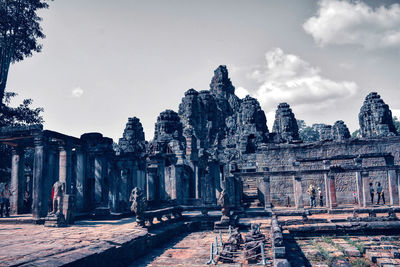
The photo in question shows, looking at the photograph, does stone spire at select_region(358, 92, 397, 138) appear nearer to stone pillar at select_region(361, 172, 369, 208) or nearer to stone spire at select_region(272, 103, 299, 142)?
stone spire at select_region(272, 103, 299, 142)

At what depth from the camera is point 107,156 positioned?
57.1 ft

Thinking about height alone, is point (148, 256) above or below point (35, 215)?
below

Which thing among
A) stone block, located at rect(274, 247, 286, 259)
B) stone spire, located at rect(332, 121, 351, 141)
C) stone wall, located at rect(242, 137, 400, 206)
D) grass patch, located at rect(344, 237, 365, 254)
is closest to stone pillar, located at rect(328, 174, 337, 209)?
stone wall, located at rect(242, 137, 400, 206)

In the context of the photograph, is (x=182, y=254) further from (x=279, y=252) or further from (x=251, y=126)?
(x=251, y=126)

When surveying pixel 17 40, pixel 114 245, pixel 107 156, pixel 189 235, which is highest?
pixel 17 40

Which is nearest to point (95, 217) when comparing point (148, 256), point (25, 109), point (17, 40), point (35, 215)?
point (35, 215)

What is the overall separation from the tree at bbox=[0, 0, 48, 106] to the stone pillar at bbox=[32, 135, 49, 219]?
12028mm

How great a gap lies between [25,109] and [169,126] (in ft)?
73.9

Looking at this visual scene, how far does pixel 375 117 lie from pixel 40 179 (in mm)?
31417

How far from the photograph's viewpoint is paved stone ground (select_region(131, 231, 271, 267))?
916 centimetres

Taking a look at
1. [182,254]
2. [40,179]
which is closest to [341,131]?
[182,254]

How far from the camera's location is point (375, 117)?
32.4 m

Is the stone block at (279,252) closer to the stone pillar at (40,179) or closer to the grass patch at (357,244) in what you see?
the grass patch at (357,244)

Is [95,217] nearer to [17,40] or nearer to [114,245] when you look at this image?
[114,245]
